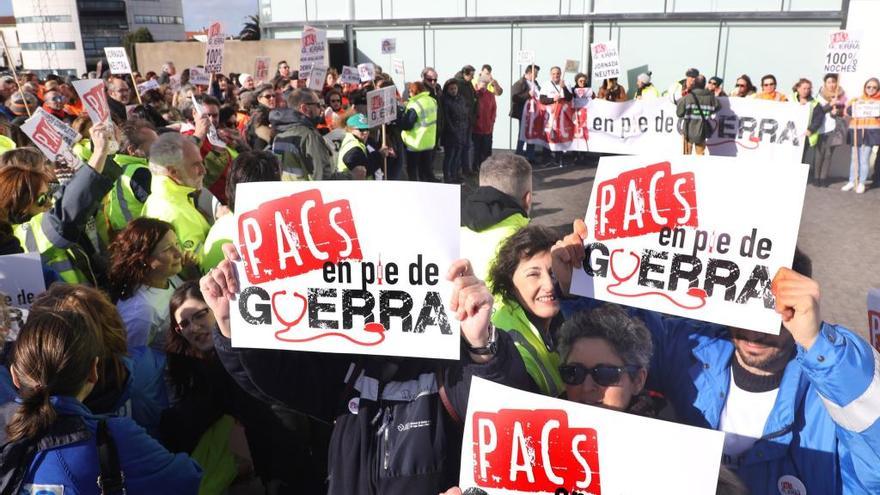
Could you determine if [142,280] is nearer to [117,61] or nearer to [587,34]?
[117,61]

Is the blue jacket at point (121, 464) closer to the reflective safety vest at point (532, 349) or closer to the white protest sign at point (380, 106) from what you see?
the reflective safety vest at point (532, 349)

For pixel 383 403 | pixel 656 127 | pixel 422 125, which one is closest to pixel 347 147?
pixel 422 125

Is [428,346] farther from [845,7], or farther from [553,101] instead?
[845,7]

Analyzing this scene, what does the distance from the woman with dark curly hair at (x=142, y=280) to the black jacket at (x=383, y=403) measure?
1126mm

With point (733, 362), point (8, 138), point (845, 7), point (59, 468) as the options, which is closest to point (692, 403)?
point (733, 362)

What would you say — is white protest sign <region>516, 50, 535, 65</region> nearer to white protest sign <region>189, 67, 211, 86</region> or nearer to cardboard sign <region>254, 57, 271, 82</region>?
cardboard sign <region>254, 57, 271, 82</region>

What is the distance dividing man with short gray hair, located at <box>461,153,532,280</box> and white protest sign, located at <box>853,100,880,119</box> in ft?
31.0

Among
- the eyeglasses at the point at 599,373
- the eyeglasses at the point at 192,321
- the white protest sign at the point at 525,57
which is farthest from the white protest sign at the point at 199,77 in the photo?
the eyeglasses at the point at 599,373

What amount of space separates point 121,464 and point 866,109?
1206 centimetres

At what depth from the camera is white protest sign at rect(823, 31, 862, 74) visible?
10.3 meters

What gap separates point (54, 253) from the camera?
12.1 ft

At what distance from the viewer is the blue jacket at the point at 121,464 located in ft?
6.37

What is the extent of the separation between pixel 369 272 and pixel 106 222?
3.19m

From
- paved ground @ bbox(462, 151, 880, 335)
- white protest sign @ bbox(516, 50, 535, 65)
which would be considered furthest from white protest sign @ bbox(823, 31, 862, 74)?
white protest sign @ bbox(516, 50, 535, 65)
